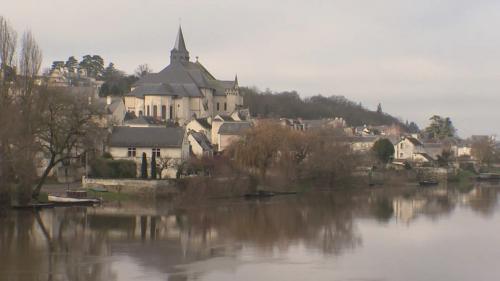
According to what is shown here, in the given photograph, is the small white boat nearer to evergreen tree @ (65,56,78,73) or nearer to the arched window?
the arched window

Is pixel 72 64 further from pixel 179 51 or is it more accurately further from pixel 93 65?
pixel 179 51

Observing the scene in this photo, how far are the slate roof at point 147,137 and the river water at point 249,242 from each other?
6009 millimetres

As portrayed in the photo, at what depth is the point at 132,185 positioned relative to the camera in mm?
40750

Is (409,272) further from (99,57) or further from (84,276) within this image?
(99,57)

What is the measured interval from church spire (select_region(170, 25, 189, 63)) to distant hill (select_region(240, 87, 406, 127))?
805cm

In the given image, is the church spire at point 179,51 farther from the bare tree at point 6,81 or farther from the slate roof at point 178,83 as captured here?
the bare tree at point 6,81

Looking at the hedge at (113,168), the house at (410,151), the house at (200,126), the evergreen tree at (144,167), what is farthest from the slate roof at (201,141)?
the house at (410,151)

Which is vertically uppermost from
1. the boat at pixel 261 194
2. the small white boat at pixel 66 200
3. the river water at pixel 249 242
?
the small white boat at pixel 66 200

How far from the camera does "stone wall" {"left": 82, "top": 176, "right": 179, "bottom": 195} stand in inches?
1601

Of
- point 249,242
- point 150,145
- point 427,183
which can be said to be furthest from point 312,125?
point 249,242

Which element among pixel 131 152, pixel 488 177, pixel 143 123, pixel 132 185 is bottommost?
pixel 488 177

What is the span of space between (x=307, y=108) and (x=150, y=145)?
72.7 m

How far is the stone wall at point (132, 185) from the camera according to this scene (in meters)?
40.7

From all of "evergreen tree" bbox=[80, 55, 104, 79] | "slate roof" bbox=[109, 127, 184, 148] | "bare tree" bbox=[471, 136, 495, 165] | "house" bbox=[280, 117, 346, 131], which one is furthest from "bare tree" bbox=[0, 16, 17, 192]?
"evergreen tree" bbox=[80, 55, 104, 79]
